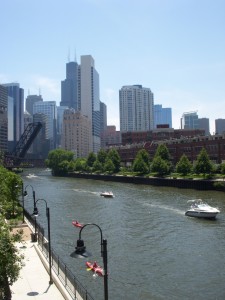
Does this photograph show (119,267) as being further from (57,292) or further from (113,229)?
(113,229)

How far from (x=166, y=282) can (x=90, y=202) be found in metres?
50.4

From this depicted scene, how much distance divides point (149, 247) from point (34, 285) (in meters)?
17.4

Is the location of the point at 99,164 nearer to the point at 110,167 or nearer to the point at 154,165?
the point at 110,167

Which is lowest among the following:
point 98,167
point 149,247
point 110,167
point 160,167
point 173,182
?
point 149,247

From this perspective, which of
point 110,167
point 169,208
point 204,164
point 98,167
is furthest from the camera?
point 98,167

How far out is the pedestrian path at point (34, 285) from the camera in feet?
85.3

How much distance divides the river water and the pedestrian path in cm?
366

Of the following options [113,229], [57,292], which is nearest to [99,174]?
[113,229]

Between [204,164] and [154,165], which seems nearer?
[204,164]

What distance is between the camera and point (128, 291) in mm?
30609

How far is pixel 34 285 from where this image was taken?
28.1m

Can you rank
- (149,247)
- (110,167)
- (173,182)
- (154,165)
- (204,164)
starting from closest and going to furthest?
1. (149,247)
2. (204,164)
3. (173,182)
4. (154,165)
5. (110,167)

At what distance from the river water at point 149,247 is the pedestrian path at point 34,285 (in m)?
3.66

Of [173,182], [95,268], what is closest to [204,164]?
[173,182]
